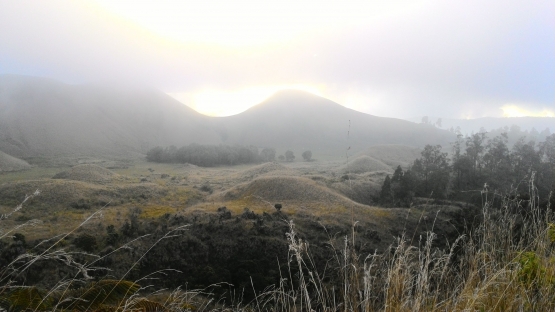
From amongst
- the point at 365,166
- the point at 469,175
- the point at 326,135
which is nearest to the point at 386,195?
the point at 469,175

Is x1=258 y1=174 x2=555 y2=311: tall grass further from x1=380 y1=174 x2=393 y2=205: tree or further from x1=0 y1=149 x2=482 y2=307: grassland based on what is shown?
x1=380 y1=174 x2=393 y2=205: tree

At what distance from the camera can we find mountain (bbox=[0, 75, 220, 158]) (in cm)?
12350

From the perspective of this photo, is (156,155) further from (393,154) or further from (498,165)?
(498,165)

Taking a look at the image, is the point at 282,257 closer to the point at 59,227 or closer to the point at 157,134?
the point at 59,227

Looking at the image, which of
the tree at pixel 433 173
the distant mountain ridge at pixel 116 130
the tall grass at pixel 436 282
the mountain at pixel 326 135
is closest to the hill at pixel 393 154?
the distant mountain ridge at pixel 116 130

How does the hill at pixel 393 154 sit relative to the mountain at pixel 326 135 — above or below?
below

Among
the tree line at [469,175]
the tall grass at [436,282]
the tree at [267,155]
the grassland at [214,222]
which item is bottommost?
the tree at [267,155]

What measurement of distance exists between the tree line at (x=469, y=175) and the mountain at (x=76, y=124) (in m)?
110

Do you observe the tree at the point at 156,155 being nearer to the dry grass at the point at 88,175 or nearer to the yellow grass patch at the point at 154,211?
the dry grass at the point at 88,175

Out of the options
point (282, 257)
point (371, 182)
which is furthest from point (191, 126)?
point (282, 257)

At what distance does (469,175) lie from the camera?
5097 centimetres

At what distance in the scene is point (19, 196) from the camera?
4269 cm

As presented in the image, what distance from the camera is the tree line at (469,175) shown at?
46.0 m

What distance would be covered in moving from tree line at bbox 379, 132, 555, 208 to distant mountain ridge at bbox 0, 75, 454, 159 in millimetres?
75073
